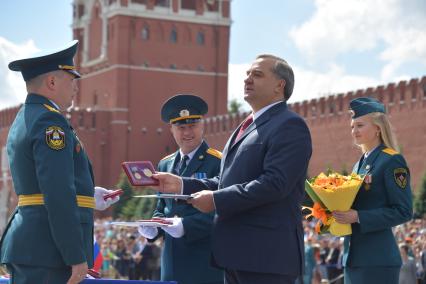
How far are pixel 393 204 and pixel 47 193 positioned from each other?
2.01m

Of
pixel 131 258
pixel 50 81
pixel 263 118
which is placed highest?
pixel 50 81

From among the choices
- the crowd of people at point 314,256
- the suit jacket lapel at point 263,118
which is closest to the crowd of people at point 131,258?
the crowd of people at point 314,256

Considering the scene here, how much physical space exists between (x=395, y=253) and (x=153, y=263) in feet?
53.4

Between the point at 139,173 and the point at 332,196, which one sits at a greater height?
the point at 139,173

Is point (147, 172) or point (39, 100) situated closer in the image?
point (39, 100)

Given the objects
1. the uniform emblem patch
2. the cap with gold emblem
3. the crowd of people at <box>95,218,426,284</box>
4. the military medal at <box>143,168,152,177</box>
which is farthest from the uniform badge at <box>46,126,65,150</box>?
the crowd of people at <box>95,218,426,284</box>

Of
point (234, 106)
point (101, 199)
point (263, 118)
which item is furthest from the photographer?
point (234, 106)

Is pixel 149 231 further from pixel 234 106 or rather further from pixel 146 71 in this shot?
pixel 234 106

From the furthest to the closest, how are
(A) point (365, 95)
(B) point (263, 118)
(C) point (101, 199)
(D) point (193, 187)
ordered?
(A) point (365, 95) < (C) point (101, 199) < (D) point (193, 187) < (B) point (263, 118)

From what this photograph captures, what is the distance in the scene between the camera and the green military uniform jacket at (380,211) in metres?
5.27

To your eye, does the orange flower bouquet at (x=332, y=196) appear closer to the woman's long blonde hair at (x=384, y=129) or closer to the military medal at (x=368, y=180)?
the military medal at (x=368, y=180)

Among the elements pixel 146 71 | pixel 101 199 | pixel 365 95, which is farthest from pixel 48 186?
pixel 146 71

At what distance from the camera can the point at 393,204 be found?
5352mm

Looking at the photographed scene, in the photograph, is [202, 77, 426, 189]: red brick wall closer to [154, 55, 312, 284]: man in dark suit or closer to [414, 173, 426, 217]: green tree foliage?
[414, 173, 426, 217]: green tree foliage
